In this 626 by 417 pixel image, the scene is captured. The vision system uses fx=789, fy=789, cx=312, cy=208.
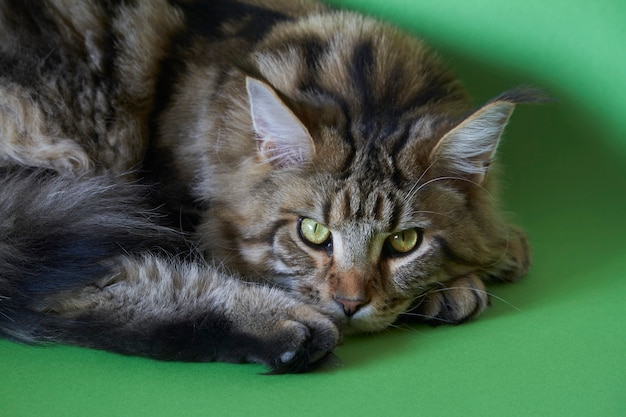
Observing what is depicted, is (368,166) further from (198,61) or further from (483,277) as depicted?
(198,61)

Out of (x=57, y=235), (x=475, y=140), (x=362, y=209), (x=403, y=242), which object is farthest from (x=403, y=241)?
(x=57, y=235)

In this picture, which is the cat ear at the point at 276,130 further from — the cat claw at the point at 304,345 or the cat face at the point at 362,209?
the cat claw at the point at 304,345

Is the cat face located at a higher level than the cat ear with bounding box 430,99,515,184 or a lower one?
lower

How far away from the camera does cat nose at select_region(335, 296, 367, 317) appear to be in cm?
161

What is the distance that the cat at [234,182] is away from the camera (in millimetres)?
1583

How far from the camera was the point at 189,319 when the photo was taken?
155cm

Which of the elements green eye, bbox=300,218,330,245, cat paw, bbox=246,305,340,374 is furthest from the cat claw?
green eye, bbox=300,218,330,245

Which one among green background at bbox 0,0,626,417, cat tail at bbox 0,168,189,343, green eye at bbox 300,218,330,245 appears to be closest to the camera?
green background at bbox 0,0,626,417

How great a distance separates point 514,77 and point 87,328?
62.8 inches

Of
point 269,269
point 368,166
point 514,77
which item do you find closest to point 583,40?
point 514,77

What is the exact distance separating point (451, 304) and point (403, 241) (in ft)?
0.61

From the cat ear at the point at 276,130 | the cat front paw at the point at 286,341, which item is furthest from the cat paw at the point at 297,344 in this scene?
the cat ear at the point at 276,130

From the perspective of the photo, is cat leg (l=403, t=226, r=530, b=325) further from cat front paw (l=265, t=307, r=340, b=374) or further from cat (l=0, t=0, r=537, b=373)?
cat front paw (l=265, t=307, r=340, b=374)

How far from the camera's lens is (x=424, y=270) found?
1.71m
